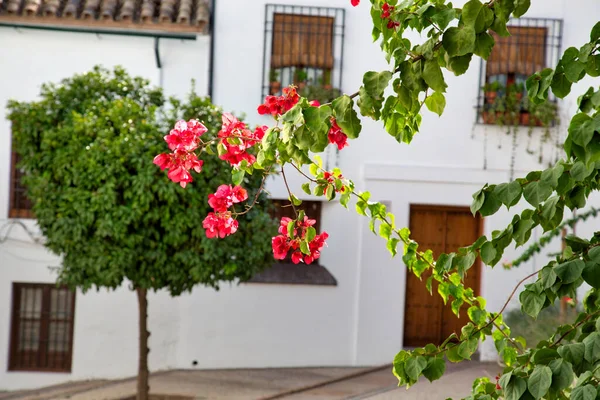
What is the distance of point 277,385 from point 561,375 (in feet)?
37.1

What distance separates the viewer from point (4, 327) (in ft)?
47.5

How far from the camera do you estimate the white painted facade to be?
46.9 ft

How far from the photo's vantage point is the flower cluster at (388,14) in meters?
3.12

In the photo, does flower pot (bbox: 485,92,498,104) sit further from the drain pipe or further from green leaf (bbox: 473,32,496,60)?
green leaf (bbox: 473,32,496,60)

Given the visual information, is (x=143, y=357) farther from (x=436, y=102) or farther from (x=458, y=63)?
(x=458, y=63)

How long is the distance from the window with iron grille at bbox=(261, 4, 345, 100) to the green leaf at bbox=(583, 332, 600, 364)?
12.1m

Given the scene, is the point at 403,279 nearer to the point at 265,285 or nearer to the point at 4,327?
the point at 265,285

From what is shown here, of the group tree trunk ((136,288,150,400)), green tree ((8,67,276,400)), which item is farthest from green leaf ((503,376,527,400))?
tree trunk ((136,288,150,400))

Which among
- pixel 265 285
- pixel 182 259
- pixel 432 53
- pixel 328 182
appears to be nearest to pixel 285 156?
pixel 432 53

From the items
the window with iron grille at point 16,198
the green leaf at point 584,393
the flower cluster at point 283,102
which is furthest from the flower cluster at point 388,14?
the window with iron grille at point 16,198

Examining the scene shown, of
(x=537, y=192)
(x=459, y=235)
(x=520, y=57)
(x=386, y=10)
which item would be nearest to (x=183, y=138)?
(x=386, y=10)

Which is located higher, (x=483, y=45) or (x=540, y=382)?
(x=483, y=45)

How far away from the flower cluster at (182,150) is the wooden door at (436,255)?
1145cm

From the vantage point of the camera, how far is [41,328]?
14.6m
